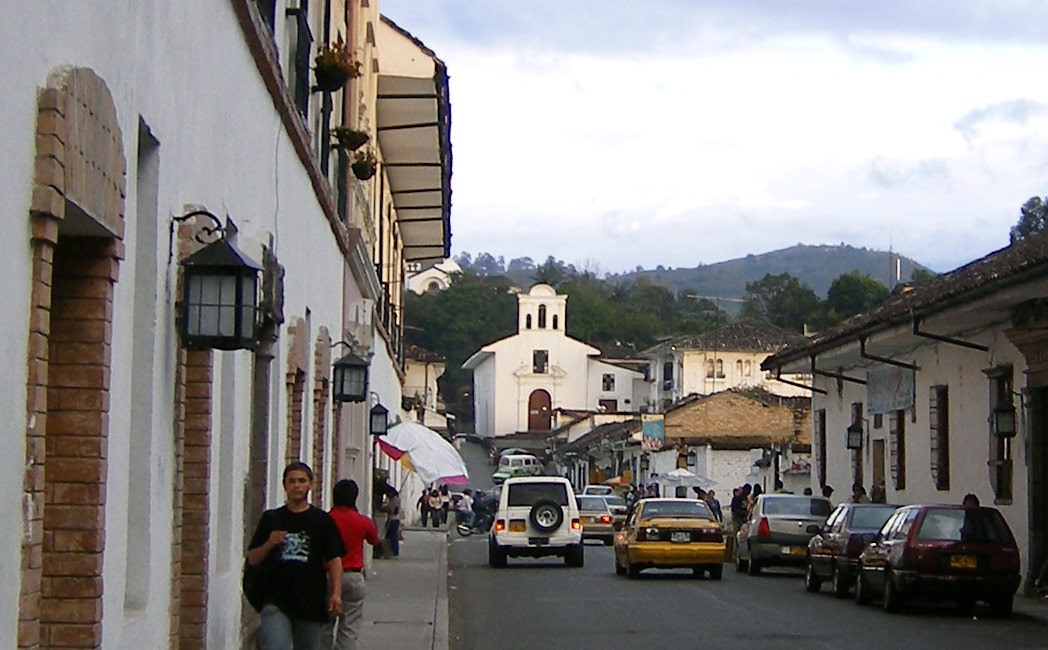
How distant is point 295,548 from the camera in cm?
1064

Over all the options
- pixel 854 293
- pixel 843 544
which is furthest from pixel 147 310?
pixel 854 293

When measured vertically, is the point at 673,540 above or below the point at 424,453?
below

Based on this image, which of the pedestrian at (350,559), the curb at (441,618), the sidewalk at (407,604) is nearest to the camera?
the pedestrian at (350,559)

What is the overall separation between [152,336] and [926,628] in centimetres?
1395

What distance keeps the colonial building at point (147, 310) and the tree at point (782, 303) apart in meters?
119

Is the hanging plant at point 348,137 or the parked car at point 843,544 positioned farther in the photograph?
the parked car at point 843,544

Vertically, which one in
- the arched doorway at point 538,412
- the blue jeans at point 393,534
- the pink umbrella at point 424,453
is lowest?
the blue jeans at point 393,534

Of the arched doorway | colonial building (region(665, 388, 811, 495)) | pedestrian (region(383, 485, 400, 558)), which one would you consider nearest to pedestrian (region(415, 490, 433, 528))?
colonial building (region(665, 388, 811, 495))

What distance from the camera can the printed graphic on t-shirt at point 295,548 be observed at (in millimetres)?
10609

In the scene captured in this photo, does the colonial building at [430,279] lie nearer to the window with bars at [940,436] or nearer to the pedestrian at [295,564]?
the window with bars at [940,436]

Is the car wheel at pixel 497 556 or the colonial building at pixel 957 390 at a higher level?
the colonial building at pixel 957 390

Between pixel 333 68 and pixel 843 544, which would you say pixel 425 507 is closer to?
pixel 843 544

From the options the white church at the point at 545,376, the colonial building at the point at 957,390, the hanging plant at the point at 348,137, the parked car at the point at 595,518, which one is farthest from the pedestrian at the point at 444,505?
the white church at the point at 545,376

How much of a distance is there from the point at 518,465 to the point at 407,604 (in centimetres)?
8107
